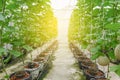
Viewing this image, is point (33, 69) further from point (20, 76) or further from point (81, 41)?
point (81, 41)

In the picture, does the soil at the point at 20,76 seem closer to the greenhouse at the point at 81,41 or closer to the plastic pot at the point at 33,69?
the greenhouse at the point at 81,41

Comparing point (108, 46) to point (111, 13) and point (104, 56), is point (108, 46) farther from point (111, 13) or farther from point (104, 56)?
point (111, 13)

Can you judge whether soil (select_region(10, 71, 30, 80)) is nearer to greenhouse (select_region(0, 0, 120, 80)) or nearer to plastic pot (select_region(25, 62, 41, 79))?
greenhouse (select_region(0, 0, 120, 80))

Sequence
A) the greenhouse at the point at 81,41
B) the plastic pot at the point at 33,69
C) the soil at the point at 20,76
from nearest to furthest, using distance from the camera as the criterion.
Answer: the greenhouse at the point at 81,41 < the soil at the point at 20,76 < the plastic pot at the point at 33,69

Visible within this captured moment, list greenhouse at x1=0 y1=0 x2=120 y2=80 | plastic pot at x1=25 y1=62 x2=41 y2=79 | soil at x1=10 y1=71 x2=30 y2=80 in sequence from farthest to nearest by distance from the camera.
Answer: plastic pot at x1=25 y1=62 x2=41 y2=79 → soil at x1=10 y1=71 x2=30 y2=80 → greenhouse at x1=0 y1=0 x2=120 y2=80

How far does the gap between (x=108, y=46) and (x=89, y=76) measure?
1.84 meters

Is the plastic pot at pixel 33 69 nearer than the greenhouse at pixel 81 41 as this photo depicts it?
No

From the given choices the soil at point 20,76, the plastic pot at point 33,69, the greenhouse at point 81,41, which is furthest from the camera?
the plastic pot at point 33,69

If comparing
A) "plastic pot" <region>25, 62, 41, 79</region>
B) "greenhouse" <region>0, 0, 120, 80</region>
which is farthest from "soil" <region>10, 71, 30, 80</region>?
"plastic pot" <region>25, 62, 41, 79</region>

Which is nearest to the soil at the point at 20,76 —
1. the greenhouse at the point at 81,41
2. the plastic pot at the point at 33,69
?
the greenhouse at the point at 81,41

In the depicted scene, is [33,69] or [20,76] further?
[33,69]

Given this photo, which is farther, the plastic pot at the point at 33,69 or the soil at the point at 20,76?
the plastic pot at the point at 33,69

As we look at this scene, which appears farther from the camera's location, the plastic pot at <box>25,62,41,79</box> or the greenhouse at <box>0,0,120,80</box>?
the plastic pot at <box>25,62,41,79</box>

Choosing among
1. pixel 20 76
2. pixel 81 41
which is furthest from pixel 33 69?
pixel 81 41
